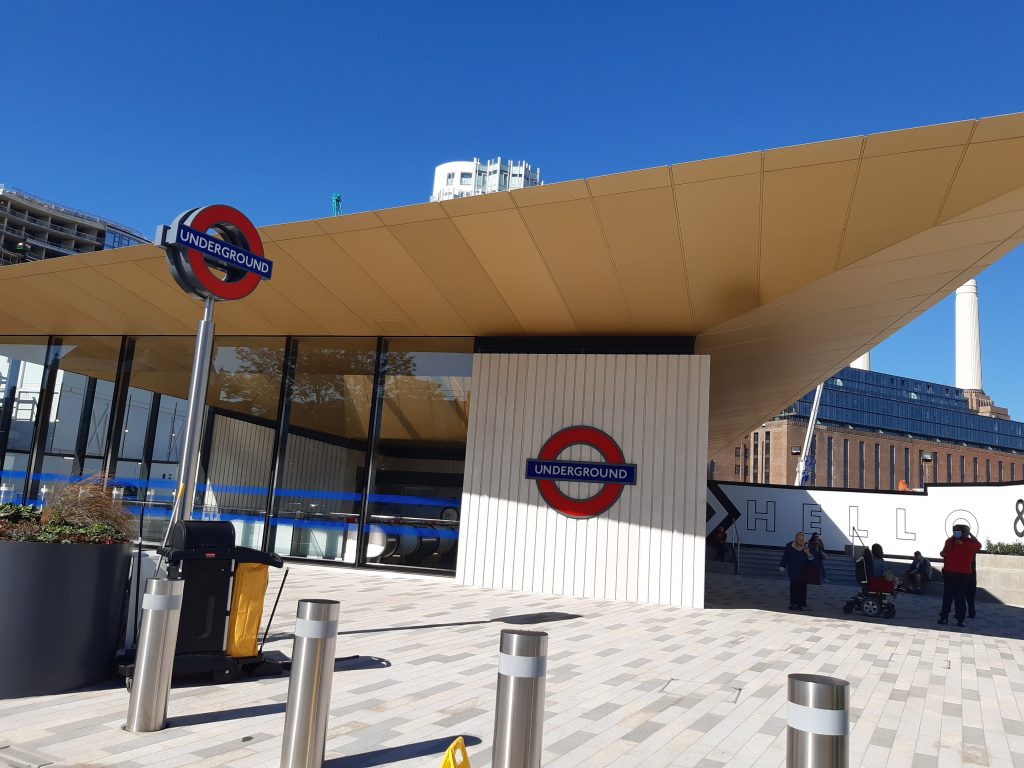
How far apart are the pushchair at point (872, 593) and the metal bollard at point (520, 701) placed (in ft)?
35.1

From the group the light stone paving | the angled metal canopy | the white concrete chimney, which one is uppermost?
the white concrete chimney

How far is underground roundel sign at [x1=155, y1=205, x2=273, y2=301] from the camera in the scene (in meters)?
5.57

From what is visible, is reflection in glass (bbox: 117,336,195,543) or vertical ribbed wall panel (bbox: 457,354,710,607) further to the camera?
reflection in glass (bbox: 117,336,195,543)

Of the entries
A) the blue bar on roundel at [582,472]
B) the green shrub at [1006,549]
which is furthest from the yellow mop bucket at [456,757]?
the green shrub at [1006,549]

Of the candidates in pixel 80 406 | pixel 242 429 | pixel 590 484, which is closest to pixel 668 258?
pixel 590 484

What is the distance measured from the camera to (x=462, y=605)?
9.84 meters

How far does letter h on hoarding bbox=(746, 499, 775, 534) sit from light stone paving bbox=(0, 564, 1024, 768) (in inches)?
589

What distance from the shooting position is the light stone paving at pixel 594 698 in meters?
4.11

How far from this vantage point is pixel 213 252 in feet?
18.8

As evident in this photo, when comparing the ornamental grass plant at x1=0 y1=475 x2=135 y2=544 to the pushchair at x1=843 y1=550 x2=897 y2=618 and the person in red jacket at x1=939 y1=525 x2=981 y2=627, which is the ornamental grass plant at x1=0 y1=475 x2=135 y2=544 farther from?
the person in red jacket at x1=939 y1=525 x2=981 y2=627

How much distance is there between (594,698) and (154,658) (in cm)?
300

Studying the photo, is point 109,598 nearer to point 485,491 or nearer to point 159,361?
point 485,491

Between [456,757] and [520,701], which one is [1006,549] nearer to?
[520,701]

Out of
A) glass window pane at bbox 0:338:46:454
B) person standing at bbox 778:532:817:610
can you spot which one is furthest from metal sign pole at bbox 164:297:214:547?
glass window pane at bbox 0:338:46:454
